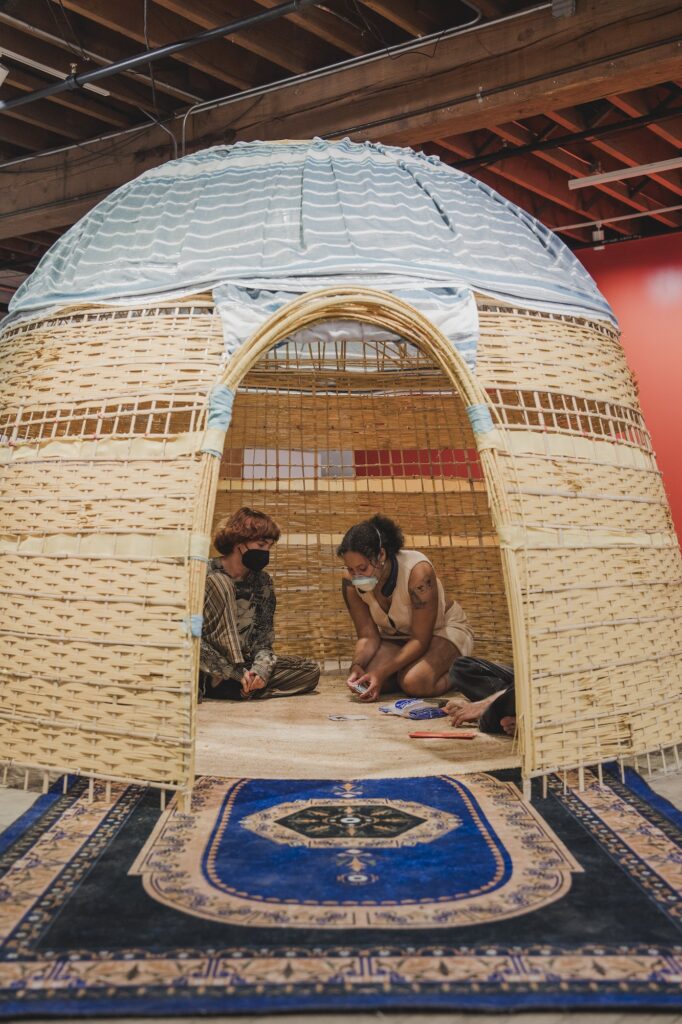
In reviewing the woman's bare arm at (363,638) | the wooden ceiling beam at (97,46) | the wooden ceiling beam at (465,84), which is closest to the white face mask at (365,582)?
the woman's bare arm at (363,638)

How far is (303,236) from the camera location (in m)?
3.27

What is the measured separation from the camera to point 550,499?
3.05 metres

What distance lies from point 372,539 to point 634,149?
128 inches

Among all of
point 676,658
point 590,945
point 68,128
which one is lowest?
point 590,945

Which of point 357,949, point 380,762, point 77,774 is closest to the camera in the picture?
point 357,949

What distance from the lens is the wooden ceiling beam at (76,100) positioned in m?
4.85

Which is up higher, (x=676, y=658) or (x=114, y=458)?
(x=114, y=458)

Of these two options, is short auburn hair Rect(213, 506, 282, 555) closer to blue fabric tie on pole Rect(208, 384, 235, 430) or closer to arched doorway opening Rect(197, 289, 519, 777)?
arched doorway opening Rect(197, 289, 519, 777)

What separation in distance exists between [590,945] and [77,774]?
5.32 ft

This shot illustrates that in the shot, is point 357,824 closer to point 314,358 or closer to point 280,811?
point 280,811

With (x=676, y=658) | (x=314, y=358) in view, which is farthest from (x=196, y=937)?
(x=314, y=358)

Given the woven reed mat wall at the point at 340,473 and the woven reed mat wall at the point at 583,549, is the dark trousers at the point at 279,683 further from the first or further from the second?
the woven reed mat wall at the point at 583,549

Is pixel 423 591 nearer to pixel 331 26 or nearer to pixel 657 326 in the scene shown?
pixel 331 26

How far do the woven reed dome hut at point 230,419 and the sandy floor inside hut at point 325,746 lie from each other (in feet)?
1.26
